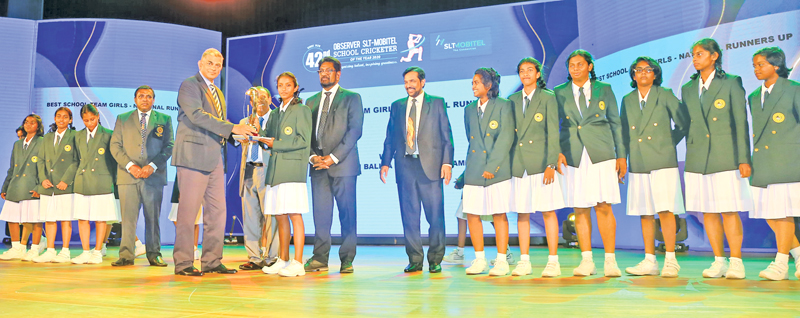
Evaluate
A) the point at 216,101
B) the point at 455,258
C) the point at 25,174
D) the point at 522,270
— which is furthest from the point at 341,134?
the point at 25,174

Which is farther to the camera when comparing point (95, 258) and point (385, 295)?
point (95, 258)

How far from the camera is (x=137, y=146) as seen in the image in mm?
4527

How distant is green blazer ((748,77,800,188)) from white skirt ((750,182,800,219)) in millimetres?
39

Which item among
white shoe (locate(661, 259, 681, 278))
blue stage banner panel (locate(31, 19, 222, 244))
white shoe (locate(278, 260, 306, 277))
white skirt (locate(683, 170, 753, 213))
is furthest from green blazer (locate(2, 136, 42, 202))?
white skirt (locate(683, 170, 753, 213))

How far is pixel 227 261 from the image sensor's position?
4891mm

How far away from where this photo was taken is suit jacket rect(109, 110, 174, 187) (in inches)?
178

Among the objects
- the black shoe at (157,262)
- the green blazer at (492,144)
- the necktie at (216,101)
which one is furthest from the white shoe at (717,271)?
the black shoe at (157,262)

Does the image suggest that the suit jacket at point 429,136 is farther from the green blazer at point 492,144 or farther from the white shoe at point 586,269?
the white shoe at point 586,269

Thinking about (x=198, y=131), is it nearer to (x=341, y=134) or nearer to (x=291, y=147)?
(x=291, y=147)

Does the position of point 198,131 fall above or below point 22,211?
above

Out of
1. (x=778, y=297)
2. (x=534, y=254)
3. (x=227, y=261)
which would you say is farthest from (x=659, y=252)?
(x=227, y=261)

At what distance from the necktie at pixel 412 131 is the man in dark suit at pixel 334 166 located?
0.35m

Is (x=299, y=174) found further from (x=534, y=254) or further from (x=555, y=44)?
(x=555, y=44)

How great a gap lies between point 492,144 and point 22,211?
475 centimetres
